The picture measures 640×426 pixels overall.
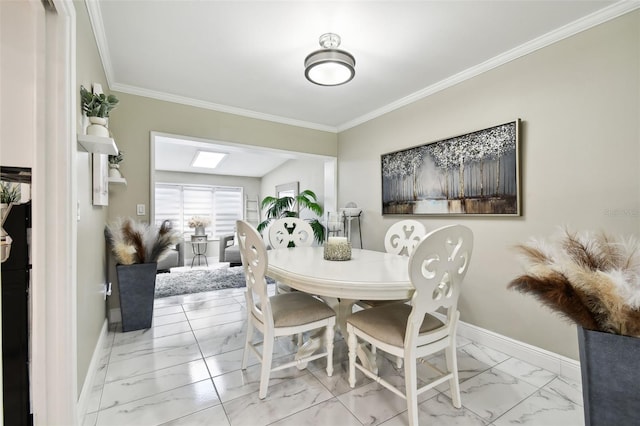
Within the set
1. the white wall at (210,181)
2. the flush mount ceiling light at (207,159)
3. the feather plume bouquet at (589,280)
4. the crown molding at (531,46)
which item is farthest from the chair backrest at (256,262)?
the white wall at (210,181)

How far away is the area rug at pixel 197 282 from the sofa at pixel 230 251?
2.51ft

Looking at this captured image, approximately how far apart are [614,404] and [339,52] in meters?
2.10

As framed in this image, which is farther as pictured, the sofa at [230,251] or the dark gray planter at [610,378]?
the sofa at [230,251]

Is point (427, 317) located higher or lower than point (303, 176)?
lower

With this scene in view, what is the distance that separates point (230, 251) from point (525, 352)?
511cm

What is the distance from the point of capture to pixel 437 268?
140 cm

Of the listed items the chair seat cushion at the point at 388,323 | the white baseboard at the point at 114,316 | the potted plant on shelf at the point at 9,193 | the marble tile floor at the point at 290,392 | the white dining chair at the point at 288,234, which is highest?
the potted plant on shelf at the point at 9,193

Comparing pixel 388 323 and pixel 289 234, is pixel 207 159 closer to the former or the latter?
pixel 289 234

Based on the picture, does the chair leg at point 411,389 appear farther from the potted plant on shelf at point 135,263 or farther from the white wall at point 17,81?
the potted plant on shelf at point 135,263

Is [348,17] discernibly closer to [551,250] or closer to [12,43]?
[12,43]

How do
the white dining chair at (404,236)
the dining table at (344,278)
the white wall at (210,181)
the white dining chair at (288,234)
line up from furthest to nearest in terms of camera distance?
the white wall at (210,181) → the white dining chair at (288,234) → the white dining chair at (404,236) → the dining table at (344,278)

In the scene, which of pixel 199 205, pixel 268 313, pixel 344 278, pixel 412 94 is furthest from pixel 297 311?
pixel 199 205

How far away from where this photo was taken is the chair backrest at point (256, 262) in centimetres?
161

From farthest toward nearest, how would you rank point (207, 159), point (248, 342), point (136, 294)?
point (207, 159), point (136, 294), point (248, 342)
